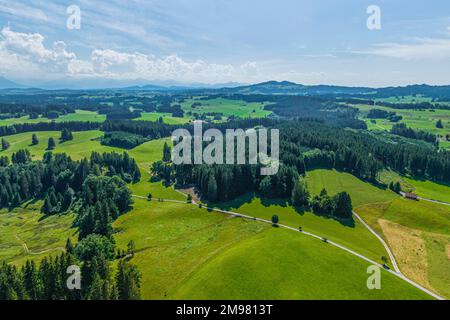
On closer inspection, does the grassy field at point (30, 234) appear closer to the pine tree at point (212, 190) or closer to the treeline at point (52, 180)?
the treeline at point (52, 180)

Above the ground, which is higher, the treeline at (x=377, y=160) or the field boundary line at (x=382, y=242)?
the treeline at (x=377, y=160)

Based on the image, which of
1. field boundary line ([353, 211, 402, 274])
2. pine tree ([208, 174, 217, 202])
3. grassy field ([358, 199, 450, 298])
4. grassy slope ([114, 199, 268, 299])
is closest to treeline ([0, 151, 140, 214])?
grassy slope ([114, 199, 268, 299])

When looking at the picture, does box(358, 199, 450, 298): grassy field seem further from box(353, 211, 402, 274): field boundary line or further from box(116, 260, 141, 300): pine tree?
box(116, 260, 141, 300): pine tree

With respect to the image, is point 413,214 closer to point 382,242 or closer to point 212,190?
point 382,242

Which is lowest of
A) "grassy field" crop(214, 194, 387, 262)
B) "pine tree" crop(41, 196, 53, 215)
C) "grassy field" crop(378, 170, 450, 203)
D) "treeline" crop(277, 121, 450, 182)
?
"pine tree" crop(41, 196, 53, 215)

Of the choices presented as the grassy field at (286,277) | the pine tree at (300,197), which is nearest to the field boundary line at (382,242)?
the grassy field at (286,277)
